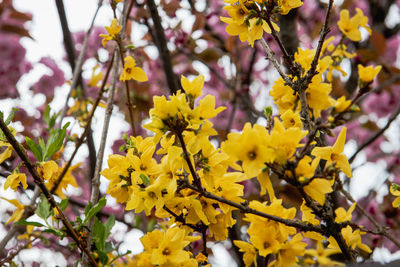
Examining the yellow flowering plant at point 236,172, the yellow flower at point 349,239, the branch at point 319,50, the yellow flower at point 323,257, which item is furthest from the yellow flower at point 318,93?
the yellow flower at point 323,257

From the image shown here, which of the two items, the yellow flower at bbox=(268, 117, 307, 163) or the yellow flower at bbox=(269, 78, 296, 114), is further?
the yellow flower at bbox=(269, 78, 296, 114)

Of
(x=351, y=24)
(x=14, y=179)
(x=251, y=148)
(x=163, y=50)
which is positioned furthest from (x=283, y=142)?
(x=163, y=50)

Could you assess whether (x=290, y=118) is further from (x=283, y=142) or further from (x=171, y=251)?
(x=171, y=251)

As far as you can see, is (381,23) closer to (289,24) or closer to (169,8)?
(289,24)

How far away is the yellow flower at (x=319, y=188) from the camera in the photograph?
Result: 0.63 meters

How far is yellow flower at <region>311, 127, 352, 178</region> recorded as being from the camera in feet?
2.37

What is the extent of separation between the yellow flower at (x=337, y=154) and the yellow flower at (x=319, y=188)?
3.5 inches

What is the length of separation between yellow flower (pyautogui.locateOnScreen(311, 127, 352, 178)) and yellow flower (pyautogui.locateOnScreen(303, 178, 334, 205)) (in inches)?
3.5

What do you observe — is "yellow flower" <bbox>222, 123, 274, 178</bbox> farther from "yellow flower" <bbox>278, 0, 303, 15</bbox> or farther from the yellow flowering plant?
"yellow flower" <bbox>278, 0, 303, 15</bbox>

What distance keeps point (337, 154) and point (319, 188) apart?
138 mm

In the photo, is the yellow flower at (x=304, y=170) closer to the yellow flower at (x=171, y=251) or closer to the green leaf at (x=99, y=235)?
the yellow flower at (x=171, y=251)

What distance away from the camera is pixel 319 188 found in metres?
0.63

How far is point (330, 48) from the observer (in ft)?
4.13

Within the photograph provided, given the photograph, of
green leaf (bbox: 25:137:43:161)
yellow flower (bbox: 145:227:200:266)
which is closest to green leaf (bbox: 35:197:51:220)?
green leaf (bbox: 25:137:43:161)
